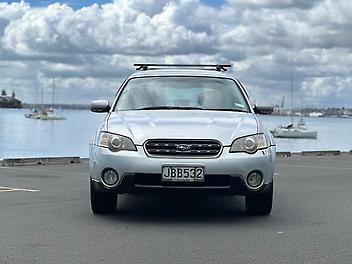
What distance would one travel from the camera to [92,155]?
7184 millimetres

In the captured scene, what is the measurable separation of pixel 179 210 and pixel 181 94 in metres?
1.50

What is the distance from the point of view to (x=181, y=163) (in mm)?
6629

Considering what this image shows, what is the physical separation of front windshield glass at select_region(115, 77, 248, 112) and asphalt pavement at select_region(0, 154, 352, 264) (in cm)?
133

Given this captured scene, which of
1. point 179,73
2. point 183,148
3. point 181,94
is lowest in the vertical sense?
point 183,148

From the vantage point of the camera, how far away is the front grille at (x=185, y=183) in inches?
263

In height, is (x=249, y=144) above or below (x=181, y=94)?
below

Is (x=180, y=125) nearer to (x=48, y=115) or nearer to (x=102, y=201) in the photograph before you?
(x=102, y=201)

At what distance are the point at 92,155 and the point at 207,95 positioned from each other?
1858 mm

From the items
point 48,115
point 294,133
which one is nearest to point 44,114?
point 48,115

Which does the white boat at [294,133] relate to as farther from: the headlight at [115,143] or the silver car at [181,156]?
the headlight at [115,143]

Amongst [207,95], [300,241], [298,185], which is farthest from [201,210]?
[298,185]

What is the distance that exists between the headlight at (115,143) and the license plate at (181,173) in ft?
1.39

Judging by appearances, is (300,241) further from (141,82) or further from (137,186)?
(141,82)

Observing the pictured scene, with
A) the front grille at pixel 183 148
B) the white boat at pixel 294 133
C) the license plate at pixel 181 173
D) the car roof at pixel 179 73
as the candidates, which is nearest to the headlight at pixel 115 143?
the front grille at pixel 183 148
